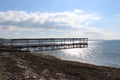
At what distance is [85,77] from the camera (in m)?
16.1

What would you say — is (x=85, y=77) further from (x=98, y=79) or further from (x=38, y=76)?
(x=38, y=76)

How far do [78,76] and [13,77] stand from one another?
4.64 metres

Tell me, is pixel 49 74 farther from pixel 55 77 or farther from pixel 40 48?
pixel 40 48

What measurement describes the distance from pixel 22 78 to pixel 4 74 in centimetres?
161

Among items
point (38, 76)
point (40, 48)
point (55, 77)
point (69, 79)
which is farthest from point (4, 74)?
point (40, 48)

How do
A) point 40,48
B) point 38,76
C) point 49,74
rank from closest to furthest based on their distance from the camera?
1. point 38,76
2. point 49,74
3. point 40,48

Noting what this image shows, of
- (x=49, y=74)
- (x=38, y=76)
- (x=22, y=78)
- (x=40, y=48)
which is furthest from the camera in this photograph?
(x=40, y=48)

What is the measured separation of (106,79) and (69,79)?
275cm

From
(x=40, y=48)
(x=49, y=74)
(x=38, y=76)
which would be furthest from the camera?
(x=40, y=48)

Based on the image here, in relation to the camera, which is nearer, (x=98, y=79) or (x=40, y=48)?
(x=98, y=79)

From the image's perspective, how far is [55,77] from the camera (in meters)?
15.5

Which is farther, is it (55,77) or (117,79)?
(117,79)

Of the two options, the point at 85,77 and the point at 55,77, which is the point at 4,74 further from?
the point at 85,77

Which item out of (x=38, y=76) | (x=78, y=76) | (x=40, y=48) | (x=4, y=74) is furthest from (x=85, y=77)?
(x=40, y=48)
